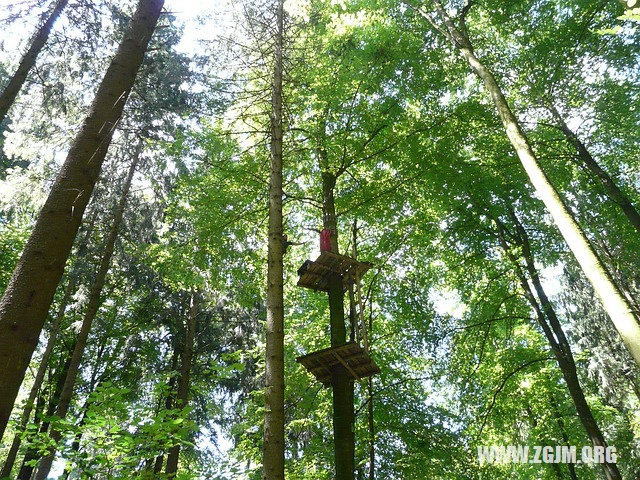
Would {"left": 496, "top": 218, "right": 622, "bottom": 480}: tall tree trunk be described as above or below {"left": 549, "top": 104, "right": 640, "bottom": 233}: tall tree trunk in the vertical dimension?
below

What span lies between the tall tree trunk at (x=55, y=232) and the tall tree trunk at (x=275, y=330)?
298cm

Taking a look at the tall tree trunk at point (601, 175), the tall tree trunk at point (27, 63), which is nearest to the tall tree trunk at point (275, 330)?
the tall tree trunk at point (27, 63)

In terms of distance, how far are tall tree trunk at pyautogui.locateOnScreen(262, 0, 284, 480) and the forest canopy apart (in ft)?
0.16

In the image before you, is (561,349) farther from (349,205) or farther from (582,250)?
(582,250)

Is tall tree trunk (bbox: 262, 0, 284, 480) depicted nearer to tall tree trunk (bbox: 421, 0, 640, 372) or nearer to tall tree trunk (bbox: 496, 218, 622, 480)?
tall tree trunk (bbox: 421, 0, 640, 372)

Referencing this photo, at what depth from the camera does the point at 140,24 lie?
196 inches

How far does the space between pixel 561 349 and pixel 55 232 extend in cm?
1179

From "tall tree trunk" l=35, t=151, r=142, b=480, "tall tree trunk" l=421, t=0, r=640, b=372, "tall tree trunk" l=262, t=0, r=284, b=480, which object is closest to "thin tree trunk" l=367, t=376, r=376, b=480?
"tall tree trunk" l=262, t=0, r=284, b=480

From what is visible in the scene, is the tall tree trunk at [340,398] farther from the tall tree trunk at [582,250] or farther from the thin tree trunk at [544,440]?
the thin tree trunk at [544,440]

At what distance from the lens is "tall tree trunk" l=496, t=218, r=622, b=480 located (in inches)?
376

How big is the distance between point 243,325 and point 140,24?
11.8 metres

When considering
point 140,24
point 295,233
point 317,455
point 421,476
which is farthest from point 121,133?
point 421,476

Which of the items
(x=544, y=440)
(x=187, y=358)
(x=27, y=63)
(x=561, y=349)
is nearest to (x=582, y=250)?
(x=561, y=349)

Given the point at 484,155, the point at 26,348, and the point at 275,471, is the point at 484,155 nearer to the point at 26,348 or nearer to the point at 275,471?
the point at 275,471
